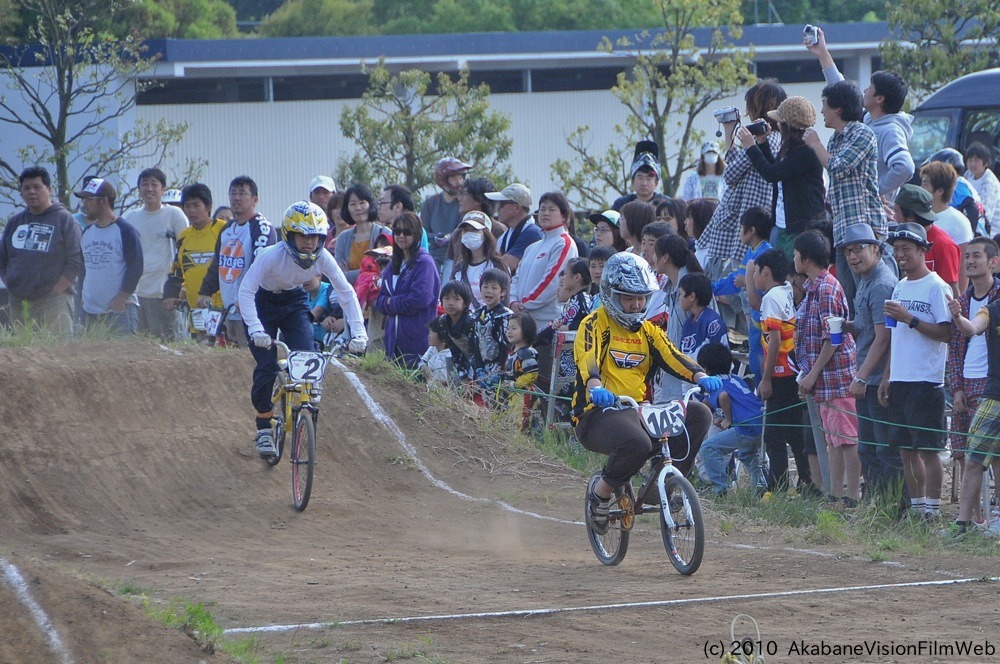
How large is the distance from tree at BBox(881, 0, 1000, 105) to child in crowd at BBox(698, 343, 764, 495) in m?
17.4

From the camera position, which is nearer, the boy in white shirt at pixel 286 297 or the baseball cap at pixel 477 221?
the boy in white shirt at pixel 286 297

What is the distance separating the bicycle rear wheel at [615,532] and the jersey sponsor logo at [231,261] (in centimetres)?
497

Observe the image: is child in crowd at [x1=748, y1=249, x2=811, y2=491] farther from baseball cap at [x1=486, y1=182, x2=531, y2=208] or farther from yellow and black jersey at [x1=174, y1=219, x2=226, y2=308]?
yellow and black jersey at [x1=174, y1=219, x2=226, y2=308]

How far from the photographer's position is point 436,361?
465 inches

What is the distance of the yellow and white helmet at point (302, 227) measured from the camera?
938 cm

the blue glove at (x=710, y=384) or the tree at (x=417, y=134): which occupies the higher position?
the tree at (x=417, y=134)

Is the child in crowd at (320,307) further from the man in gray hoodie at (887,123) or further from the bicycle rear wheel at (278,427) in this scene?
the man in gray hoodie at (887,123)

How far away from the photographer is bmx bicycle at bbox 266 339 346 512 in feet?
30.5

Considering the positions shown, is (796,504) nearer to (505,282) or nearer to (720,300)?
(720,300)

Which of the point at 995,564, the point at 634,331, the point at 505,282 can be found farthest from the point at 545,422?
the point at 995,564

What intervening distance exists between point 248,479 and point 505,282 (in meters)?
3.08

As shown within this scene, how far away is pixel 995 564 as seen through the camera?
7387mm

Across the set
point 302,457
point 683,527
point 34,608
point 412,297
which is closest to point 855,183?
point 683,527

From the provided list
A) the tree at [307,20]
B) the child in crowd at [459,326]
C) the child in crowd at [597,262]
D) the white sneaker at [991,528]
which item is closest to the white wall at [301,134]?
the child in crowd at [459,326]
